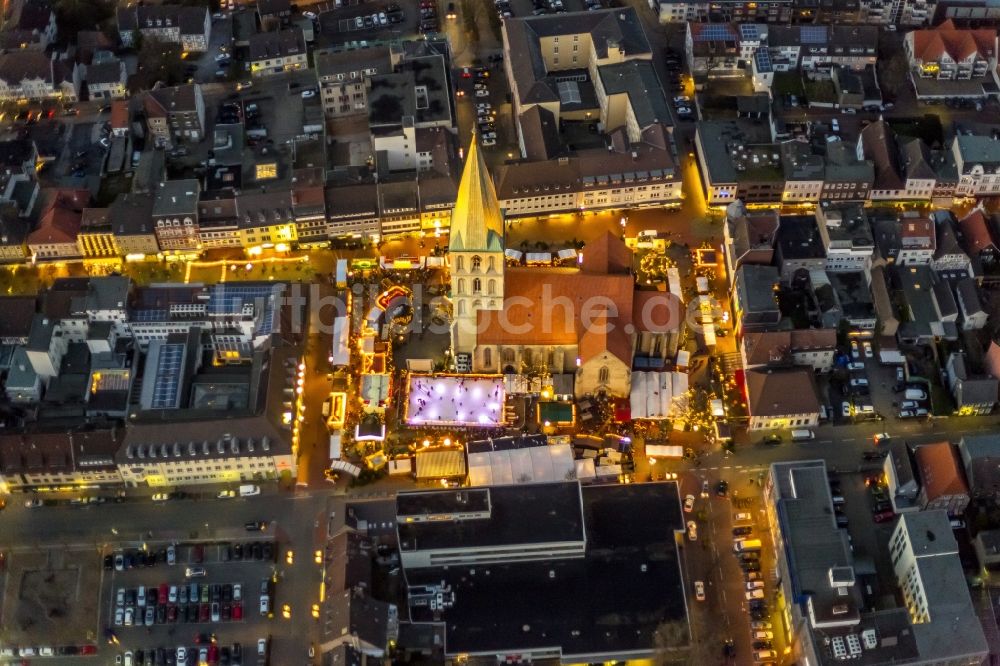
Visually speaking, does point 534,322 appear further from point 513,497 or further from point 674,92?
point 674,92

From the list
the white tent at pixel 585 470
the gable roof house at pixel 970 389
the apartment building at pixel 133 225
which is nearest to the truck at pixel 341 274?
the apartment building at pixel 133 225

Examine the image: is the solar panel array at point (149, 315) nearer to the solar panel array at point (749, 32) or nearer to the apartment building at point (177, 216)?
the apartment building at point (177, 216)

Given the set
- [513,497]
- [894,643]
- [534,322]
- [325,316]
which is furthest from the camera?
[325,316]

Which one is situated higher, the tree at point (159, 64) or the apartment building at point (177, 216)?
the tree at point (159, 64)

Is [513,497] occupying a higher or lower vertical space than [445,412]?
lower

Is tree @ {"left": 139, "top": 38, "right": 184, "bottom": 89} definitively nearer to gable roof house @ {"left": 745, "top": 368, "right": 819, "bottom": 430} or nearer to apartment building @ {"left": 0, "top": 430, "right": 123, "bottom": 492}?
apartment building @ {"left": 0, "top": 430, "right": 123, "bottom": 492}

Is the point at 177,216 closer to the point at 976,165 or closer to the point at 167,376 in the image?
the point at 167,376

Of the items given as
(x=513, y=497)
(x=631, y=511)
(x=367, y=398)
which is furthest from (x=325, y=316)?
(x=631, y=511)
